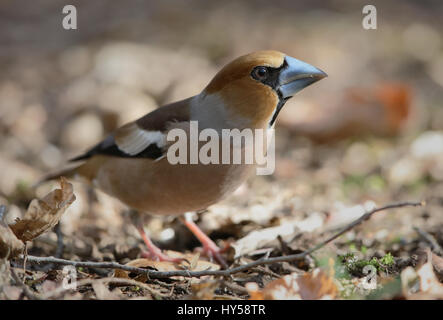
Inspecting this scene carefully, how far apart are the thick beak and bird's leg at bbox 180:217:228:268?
1244 millimetres

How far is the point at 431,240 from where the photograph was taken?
3967mm

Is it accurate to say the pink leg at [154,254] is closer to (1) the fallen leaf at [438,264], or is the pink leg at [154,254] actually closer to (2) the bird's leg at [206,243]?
(2) the bird's leg at [206,243]

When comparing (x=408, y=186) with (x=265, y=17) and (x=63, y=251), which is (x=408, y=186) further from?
(x=265, y=17)

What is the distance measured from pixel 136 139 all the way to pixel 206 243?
37.7 inches

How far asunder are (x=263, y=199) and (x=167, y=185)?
1351mm

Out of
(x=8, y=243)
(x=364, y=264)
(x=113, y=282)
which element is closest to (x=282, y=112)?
(x=364, y=264)

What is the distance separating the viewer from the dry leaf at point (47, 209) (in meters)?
3.06

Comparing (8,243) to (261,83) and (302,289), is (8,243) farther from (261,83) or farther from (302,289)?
(261,83)

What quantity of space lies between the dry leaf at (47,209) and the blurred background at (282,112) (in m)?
1.06

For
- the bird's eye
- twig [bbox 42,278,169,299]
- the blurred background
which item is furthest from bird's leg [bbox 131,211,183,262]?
the bird's eye

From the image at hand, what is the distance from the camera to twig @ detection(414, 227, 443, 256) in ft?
12.5

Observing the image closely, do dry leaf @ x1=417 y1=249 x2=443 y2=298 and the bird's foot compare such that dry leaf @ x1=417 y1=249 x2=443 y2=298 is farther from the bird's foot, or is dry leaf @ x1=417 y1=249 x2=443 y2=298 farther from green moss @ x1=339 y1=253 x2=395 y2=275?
the bird's foot
